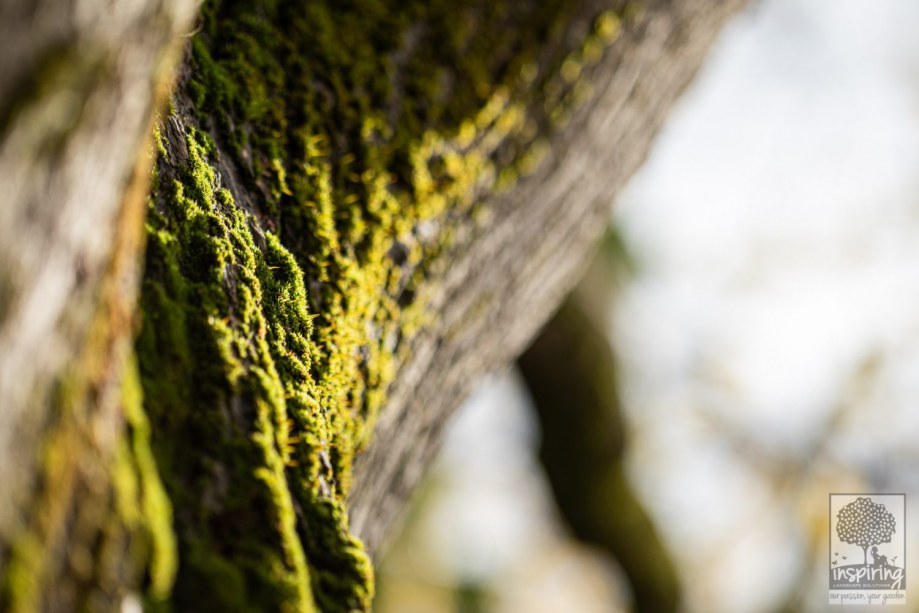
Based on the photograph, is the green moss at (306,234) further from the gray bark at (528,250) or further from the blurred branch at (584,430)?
the blurred branch at (584,430)

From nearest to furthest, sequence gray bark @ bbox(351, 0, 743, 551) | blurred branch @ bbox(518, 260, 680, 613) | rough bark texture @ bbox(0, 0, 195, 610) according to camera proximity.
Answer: rough bark texture @ bbox(0, 0, 195, 610) < gray bark @ bbox(351, 0, 743, 551) < blurred branch @ bbox(518, 260, 680, 613)

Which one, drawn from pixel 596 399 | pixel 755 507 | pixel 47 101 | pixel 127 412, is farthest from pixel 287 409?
pixel 755 507

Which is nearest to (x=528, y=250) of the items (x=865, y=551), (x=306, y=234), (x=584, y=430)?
(x=306, y=234)

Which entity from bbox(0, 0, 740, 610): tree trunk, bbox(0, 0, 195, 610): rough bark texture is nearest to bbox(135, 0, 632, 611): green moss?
bbox(0, 0, 740, 610): tree trunk

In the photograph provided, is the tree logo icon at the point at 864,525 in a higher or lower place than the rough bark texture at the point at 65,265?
higher

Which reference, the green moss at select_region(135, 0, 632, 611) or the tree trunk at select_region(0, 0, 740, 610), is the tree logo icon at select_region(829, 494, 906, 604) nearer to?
the tree trunk at select_region(0, 0, 740, 610)

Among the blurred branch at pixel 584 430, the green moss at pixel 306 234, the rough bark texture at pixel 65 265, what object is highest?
the blurred branch at pixel 584 430

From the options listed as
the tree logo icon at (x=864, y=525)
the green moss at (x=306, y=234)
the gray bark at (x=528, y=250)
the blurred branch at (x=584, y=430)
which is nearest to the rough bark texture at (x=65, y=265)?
the green moss at (x=306, y=234)

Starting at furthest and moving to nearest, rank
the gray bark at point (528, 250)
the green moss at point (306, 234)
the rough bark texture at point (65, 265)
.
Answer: the gray bark at point (528, 250) < the green moss at point (306, 234) < the rough bark texture at point (65, 265)
